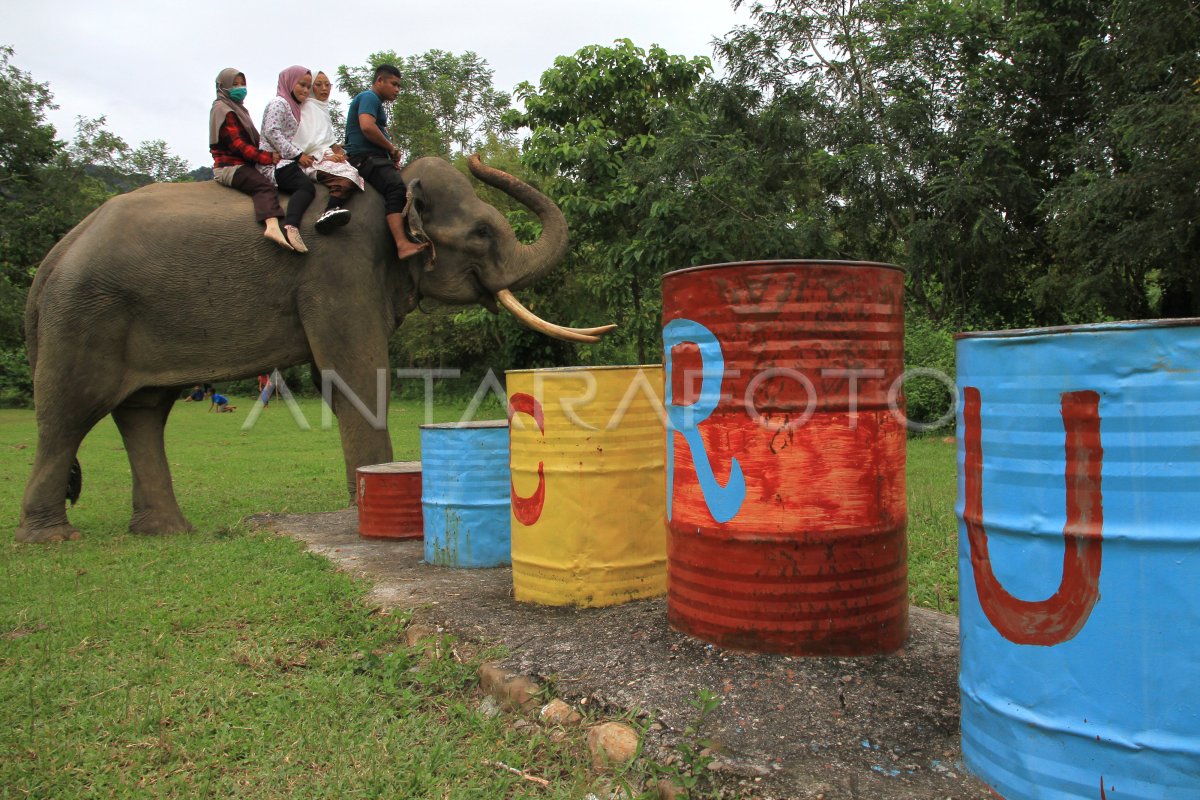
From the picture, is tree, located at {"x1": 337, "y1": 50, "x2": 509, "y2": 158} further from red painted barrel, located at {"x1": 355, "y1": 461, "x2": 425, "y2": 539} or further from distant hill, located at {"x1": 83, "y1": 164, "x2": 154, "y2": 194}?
red painted barrel, located at {"x1": 355, "y1": 461, "x2": 425, "y2": 539}

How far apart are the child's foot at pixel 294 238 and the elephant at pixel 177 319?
0.38 feet

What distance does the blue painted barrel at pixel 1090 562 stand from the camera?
2.08 m

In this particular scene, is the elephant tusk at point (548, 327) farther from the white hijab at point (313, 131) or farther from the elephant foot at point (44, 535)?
the elephant foot at point (44, 535)

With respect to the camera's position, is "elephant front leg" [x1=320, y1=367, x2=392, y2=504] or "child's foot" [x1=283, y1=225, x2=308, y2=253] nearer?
"child's foot" [x1=283, y1=225, x2=308, y2=253]

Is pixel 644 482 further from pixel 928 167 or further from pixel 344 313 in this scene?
pixel 928 167

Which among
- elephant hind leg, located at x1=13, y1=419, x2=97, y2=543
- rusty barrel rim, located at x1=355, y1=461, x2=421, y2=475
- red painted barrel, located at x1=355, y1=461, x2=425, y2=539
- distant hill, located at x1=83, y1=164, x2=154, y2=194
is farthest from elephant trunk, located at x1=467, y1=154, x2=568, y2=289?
distant hill, located at x1=83, y1=164, x2=154, y2=194

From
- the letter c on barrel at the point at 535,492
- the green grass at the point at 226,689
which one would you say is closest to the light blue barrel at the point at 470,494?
the green grass at the point at 226,689

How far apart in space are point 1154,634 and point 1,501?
9874 mm

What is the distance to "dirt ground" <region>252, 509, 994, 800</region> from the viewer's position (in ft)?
8.28

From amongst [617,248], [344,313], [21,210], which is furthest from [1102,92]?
[21,210]

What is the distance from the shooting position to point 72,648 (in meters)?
4.13

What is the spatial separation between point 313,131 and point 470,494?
3.36 m

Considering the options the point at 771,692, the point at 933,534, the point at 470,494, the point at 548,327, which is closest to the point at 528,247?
the point at 548,327

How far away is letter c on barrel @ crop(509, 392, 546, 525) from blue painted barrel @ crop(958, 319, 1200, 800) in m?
2.17
